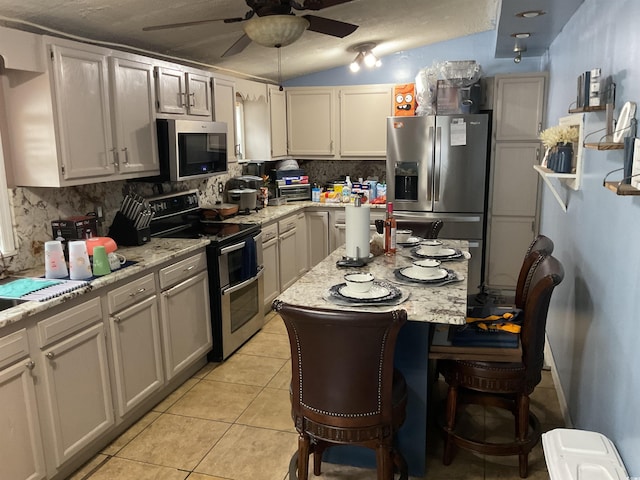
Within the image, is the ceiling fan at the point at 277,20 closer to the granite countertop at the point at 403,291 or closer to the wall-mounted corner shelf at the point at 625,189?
the granite countertop at the point at 403,291

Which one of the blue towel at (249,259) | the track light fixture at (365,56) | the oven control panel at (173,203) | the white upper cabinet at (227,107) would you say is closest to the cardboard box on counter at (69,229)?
Result: the oven control panel at (173,203)

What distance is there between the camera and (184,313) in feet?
10.8

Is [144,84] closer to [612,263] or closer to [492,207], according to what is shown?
[612,263]

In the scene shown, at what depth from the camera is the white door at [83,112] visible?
264 cm

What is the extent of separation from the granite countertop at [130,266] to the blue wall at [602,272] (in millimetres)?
2254

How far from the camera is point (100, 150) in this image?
2924mm

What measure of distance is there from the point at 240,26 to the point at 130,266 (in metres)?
1.77

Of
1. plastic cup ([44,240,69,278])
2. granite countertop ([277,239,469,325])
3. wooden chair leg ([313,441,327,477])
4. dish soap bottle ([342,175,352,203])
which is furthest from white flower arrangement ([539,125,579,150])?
dish soap bottle ([342,175,352,203])

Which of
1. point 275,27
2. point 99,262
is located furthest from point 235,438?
point 275,27

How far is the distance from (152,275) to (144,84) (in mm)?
1237

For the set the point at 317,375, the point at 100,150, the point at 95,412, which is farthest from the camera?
the point at 100,150

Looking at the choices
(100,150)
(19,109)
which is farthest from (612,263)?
(19,109)

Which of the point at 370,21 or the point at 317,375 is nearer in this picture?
the point at 317,375

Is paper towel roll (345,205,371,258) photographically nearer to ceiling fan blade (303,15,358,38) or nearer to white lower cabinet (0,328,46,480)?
ceiling fan blade (303,15,358,38)
